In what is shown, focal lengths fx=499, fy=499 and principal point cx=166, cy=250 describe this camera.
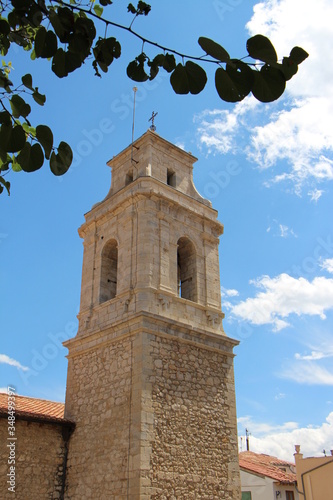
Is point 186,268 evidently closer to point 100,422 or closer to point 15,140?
point 100,422

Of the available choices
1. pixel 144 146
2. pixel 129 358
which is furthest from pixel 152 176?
pixel 129 358

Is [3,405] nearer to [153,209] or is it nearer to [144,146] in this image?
[153,209]

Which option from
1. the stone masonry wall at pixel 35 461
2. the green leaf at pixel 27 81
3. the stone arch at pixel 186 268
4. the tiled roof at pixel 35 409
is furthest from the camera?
the stone arch at pixel 186 268

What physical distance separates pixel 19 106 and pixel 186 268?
403 inches

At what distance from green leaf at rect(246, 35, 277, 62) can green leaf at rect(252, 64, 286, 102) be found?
0.15ft

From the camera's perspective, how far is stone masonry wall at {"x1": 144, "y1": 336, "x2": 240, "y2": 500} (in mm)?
9469

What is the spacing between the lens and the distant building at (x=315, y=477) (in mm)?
15781

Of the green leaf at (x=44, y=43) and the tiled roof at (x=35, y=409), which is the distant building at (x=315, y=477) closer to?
the tiled roof at (x=35, y=409)

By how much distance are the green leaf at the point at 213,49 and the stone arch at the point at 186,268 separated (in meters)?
10.1

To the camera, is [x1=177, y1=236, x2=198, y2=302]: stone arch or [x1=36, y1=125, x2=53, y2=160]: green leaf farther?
[x1=177, y1=236, x2=198, y2=302]: stone arch

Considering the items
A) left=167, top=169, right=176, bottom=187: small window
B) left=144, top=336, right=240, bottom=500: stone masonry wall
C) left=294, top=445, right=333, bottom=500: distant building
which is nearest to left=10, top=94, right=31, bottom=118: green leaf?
left=144, top=336, right=240, bottom=500: stone masonry wall

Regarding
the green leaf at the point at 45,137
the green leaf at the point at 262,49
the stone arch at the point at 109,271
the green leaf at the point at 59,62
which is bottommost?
the green leaf at the point at 45,137

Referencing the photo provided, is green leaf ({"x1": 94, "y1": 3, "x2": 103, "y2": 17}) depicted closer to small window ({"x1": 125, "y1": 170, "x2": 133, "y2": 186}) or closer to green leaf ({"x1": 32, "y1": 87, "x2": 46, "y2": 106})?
green leaf ({"x1": 32, "y1": 87, "x2": 46, "y2": 106})

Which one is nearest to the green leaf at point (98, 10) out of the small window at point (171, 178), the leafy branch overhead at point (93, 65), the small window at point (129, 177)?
the leafy branch overhead at point (93, 65)
